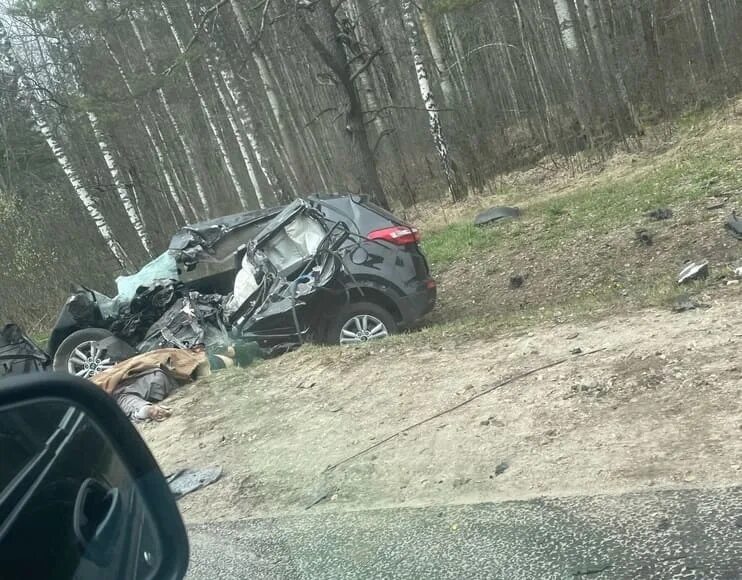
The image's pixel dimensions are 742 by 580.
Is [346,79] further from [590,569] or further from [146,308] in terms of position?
[590,569]

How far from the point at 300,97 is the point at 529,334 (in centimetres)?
2402

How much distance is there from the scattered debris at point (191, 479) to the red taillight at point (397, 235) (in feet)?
11.7

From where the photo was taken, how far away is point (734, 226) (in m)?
9.13

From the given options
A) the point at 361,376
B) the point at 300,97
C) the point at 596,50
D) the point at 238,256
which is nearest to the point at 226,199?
the point at 300,97

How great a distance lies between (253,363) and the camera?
887 centimetres

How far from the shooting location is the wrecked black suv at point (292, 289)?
8.56 metres

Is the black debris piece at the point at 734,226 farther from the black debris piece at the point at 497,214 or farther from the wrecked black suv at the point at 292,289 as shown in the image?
the black debris piece at the point at 497,214

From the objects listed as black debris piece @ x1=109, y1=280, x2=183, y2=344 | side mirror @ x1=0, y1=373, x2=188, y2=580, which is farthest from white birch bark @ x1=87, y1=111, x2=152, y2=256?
side mirror @ x1=0, y1=373, x2=188, y2=580

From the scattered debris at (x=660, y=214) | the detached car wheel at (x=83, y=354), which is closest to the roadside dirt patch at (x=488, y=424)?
the detached car wheel at (x=83, y=354)

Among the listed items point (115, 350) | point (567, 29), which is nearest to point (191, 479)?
point (115, 350)

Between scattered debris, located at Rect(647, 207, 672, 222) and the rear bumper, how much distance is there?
3.98m

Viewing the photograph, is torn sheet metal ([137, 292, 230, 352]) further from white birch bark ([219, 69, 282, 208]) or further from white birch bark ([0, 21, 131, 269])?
white birch bark ([0, 21, 131, 269])

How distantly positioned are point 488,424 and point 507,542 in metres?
1.46

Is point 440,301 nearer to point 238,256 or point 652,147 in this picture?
point 238,256
